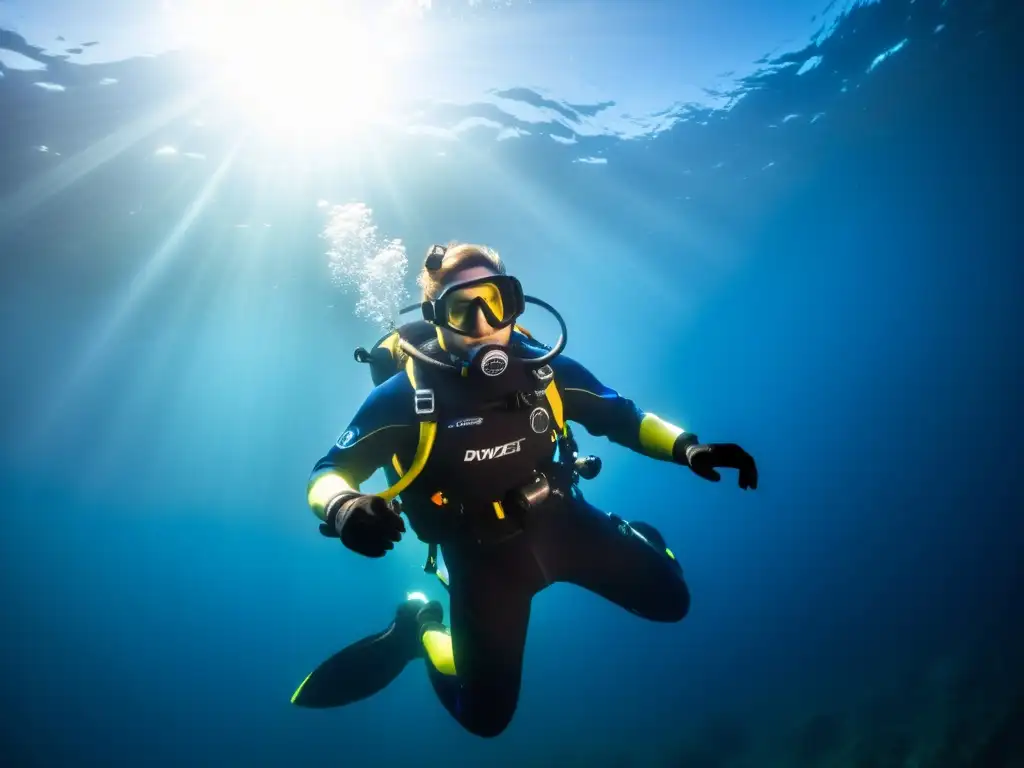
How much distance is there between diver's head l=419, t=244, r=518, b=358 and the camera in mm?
2984

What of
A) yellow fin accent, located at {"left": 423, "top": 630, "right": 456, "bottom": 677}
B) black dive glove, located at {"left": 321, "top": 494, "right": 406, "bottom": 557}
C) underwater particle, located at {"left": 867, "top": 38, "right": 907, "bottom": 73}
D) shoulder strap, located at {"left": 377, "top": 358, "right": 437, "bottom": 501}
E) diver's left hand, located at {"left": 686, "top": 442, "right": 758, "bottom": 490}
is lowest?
yellow fin accent, located at {"left": 423, "top": 630, "right": 456, "bottom": 677}

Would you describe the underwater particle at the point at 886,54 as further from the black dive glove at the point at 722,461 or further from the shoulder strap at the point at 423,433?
the shoulder strap at the point at 423,433

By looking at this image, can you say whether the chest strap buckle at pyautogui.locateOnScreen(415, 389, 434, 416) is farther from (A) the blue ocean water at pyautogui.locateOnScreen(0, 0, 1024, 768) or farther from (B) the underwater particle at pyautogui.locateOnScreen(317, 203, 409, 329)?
(B) the underwater particle at pyautogui.locateOnScreen(317, 203, 409, 329)

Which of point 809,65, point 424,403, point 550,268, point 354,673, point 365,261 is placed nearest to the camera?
point 424,403

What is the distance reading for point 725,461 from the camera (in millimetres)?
2711

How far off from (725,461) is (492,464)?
1414mm

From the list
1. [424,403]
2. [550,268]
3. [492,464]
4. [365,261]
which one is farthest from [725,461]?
[550,268]

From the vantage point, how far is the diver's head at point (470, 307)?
2984 mm

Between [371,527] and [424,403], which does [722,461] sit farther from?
[371,527]

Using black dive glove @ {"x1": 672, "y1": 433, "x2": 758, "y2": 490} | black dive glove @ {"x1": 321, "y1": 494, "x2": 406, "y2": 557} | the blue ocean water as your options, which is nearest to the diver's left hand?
black dive glove @ {"x1": 672, "y1": 433, "x2": 758, "y2": 490}

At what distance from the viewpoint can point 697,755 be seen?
12531 millimetres

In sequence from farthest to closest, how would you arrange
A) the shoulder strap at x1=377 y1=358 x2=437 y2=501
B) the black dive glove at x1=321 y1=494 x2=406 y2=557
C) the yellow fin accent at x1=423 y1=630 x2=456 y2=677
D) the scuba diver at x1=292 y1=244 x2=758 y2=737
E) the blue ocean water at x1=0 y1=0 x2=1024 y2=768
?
the blue ocean water at x1=0 y1=0 x2=1024 y2=768, the yellow fin accent at x1=423 y1=630 x2=456 y2=677, the scuba diver at x1=292 y1=244 x2=758 y2=737, the shoulder strap at x1=377 y1=358 x2=437 y2=501, the black dive glove at x1=321 y1=494 x2=406 y2=557

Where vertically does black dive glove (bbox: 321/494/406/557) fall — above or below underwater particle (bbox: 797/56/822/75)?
below

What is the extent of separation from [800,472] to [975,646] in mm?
47994
